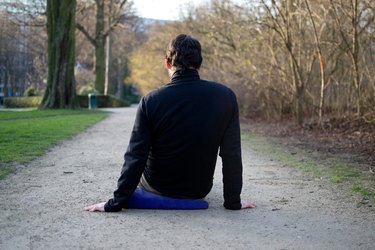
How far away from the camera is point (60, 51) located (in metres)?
26.4

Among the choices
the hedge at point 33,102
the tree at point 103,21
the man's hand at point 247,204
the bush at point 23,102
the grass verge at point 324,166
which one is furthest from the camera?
the hedge at point 33,102

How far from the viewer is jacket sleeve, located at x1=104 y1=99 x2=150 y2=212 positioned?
4.54 m

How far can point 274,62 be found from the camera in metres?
17.4

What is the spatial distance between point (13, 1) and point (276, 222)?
2777 centimetres

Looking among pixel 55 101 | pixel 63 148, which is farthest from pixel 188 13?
pixel 63 148

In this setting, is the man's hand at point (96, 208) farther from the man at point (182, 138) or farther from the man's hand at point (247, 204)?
the man's hand at point (247, 204)

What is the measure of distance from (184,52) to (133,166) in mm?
1112

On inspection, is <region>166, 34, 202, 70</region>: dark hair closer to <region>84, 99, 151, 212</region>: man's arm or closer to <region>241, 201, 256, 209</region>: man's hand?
<region>84, 99, 151, 212</region>: man's arm

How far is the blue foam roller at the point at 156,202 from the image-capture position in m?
4.72

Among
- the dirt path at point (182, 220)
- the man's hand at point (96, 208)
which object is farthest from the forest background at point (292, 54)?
the man's hand at point (96, 208)

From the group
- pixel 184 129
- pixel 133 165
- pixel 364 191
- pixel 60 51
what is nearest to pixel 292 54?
pixel 364 191

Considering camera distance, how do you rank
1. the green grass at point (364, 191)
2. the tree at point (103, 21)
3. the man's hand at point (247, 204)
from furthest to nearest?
the tree at point (103, 21)
the green grass at point (364, 191)
the man's hand at point (247, 204)

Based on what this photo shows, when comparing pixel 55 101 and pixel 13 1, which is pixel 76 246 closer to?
pixel 55 101

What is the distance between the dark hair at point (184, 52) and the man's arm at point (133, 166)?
50 cm
